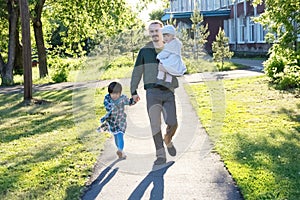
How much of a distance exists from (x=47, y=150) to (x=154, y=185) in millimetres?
2725

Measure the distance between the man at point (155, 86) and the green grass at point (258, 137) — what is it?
0.99 m

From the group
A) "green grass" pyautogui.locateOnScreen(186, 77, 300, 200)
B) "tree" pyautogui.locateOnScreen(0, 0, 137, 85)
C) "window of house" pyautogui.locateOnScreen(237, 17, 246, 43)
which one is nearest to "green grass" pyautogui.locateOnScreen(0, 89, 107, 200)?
"green grass" pyautogui.locateOnScreen(186, 77, 300, 200)

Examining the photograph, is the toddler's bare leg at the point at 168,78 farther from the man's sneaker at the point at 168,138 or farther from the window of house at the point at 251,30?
the window of house at the point at 251,30

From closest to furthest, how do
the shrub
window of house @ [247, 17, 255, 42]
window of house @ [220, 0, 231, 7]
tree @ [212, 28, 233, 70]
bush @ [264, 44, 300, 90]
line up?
1. bush @ [264, 44, 300, 90]
2. the shrub
3. tree @ [212, 28, 233, 70]
4. window of house @ [247, 17, 255, 42]
5. window of house @ [220, 0, 231, 7]

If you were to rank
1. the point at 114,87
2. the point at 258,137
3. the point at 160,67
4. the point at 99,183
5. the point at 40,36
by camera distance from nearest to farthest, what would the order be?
the point at 99,183 → the point at 160,67 → the point at 114,87 → the point at 258,137 → the point at 40,36

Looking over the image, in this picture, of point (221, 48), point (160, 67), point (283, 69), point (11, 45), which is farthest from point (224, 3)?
point (160, 67)

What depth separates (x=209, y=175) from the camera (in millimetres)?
5586

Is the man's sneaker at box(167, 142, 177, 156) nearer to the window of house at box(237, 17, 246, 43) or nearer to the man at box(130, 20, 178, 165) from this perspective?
the man at box(130, 20, 178, 165)

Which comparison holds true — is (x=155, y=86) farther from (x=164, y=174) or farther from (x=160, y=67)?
(x=164, y=174)

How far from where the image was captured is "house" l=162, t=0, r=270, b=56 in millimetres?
34750

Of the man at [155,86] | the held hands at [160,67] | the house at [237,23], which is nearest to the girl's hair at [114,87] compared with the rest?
the man at [155,86]

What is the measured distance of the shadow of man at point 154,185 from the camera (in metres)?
4.93

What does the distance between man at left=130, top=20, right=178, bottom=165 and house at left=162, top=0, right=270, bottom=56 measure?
2735 centimetres

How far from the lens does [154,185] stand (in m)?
5.28
